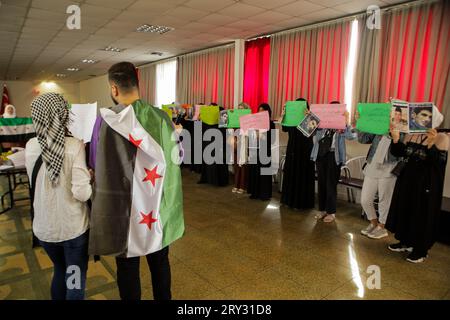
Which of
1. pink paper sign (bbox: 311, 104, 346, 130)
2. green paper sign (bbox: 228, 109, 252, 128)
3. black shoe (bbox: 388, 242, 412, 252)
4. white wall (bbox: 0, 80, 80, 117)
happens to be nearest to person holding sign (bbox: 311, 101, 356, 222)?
pink paper sign (bbox: 311, 104, 346, 130)

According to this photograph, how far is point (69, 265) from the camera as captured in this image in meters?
1.64

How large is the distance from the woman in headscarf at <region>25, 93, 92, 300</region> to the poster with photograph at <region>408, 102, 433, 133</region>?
2.84m

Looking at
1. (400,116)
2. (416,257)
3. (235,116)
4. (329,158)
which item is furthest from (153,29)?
(416,257)

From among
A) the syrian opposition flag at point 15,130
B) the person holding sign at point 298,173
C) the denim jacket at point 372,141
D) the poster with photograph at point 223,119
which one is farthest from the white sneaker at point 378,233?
the syrian opposition flag at point 15,130

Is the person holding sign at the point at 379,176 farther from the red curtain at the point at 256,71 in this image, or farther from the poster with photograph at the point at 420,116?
the red curtain at the point at 256,71

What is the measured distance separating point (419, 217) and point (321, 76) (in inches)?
119

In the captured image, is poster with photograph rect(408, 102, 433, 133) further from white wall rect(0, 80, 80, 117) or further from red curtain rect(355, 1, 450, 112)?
white wall rect(0, 80, 80, 117)

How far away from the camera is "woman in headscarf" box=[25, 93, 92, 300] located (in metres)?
1.47

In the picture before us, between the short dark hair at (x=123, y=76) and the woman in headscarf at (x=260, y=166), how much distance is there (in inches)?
136

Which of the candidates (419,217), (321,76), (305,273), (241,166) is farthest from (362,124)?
(241,166)

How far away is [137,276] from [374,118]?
2.82 metres

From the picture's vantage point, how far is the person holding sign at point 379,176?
3.30m

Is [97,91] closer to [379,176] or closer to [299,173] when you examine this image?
[299,173]
